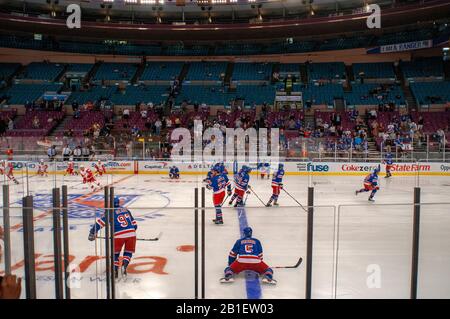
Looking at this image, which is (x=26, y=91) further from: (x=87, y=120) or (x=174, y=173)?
(x=174, y=173)

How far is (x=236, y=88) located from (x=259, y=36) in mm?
4569

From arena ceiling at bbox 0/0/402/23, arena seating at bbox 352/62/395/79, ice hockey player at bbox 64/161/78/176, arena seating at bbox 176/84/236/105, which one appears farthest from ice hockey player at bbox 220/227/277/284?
arena seating at bbox 352/62/395/79

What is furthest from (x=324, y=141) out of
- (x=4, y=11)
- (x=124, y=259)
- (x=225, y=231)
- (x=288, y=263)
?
(x=4, y=11)

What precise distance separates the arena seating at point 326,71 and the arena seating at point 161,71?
37.5ft

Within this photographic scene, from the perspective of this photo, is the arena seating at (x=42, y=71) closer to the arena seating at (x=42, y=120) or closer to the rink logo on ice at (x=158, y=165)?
the arena seating at (x=42, y=120)

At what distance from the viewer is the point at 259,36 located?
3300 cm

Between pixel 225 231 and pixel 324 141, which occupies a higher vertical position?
pixel 324 141

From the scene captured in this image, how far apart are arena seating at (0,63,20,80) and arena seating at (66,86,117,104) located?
7.04 metres

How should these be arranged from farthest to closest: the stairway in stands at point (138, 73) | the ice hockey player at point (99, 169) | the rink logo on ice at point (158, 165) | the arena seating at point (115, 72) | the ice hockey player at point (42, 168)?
the stairway in stands at point (138, 73)
the arena seating at point (115, 72)
the rink logo on ice at point (158, 165)
the ice hockey player at point (42, 168)
the ice hockey player at point (99, 169)

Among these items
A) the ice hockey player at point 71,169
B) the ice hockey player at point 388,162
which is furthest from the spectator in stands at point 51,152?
the ice hockey player at point 388,162

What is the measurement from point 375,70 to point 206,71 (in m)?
14.1

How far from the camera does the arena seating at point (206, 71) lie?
3469 cm

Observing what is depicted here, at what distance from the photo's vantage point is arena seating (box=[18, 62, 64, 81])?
34469 mm
